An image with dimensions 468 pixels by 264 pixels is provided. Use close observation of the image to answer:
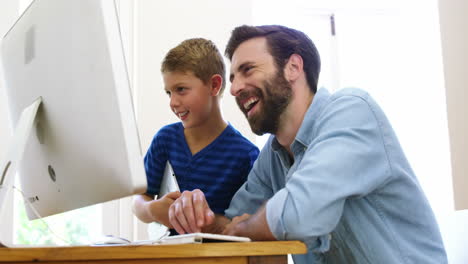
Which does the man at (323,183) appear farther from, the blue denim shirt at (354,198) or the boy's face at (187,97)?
the boy's face at (187,97)

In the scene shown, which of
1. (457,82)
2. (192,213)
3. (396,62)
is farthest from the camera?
(396,62)

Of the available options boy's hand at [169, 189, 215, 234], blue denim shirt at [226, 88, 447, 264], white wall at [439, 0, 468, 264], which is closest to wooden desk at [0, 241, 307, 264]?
blue denim shirt at [226, 88, 447, 264]

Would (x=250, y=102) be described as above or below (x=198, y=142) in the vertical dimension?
above

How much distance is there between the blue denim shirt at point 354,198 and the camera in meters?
1.00

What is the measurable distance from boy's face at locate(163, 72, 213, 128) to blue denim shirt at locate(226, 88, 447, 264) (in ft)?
1.73

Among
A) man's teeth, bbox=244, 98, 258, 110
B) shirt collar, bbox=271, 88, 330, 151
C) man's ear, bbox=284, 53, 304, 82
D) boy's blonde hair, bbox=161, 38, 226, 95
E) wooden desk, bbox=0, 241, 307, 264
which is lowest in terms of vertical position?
wooden desk, bbox=0, 241, 307, 264

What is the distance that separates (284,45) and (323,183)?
608 mm

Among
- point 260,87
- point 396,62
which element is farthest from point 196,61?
point 396,62

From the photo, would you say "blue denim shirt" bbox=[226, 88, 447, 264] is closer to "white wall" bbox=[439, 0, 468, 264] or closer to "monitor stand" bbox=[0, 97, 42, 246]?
"monitor stand" bbox=[0, 97, 42, 246]

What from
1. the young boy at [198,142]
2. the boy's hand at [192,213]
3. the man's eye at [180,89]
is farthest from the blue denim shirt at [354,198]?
the man's eye at [180,89]

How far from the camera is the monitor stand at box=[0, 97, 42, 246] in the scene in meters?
0.93

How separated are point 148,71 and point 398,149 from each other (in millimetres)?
1642

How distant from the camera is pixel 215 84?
1.81 meters

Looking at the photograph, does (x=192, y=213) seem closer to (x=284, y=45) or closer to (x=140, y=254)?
(x=140, y=254)
